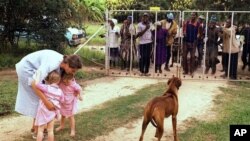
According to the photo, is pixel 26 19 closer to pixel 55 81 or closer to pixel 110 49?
pixel 110 49

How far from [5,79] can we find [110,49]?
359 cm

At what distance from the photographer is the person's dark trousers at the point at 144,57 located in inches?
563

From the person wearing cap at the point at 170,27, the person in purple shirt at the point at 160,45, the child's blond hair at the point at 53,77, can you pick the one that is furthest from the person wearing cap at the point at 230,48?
the child's blond hair at the point at 53,77

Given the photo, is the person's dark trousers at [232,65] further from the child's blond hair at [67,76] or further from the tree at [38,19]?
the child's blond hair at [67,76]

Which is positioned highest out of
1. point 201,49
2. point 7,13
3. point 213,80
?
point 7,13

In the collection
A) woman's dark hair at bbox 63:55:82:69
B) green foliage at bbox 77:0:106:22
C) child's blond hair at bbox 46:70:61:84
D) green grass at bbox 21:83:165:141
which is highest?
green foliage at bbox 77:0:106:22

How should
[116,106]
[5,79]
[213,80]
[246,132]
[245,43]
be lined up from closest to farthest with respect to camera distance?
1. [246,132]
2. [116,106]
3. [5,79]
4. [213,80]
5. [245,43]

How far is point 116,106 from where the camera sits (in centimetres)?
984

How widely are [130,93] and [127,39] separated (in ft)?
10.7

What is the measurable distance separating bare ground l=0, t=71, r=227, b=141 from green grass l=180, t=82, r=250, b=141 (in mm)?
207

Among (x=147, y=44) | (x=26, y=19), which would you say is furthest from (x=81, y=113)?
(x=26, y=19)

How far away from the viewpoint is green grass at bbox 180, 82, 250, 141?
7838mm

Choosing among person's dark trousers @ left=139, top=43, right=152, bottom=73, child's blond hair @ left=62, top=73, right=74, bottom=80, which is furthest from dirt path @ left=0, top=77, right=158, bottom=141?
child's blond hair @ left=62, top=73, right=74, bottom=80

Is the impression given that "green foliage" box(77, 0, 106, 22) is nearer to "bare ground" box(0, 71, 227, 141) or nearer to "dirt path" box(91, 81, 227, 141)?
"bare ground" box(0, 71, 227, 141)
